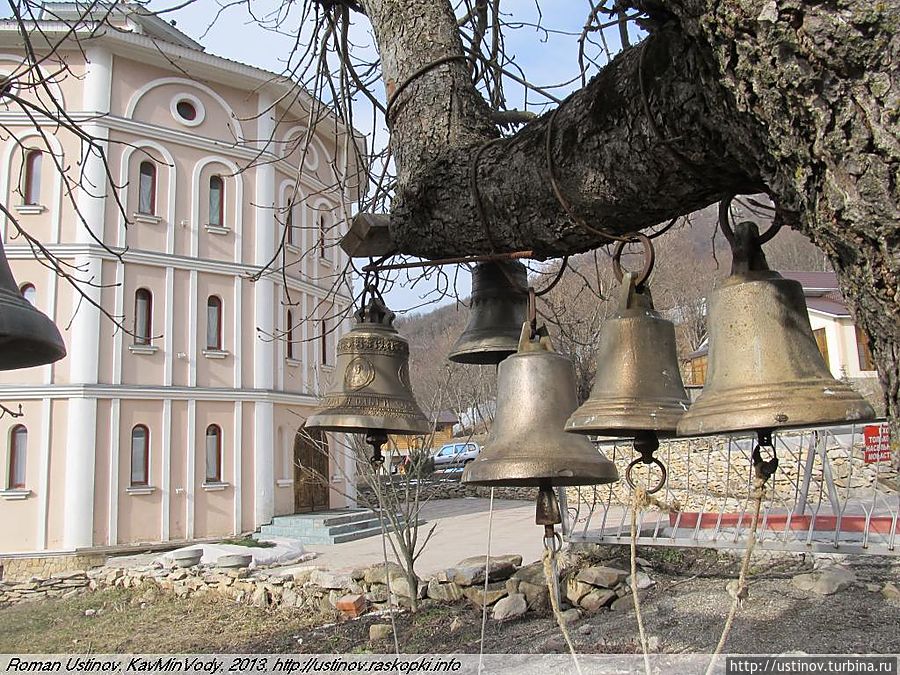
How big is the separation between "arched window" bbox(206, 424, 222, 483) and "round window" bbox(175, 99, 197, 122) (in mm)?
7361

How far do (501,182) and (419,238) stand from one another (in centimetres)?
44

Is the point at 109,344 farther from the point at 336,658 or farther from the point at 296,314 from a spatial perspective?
the point at 336,658

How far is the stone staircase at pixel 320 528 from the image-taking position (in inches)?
656

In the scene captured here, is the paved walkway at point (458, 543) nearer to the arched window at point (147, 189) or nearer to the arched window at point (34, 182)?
the arched window at point (147, 189)

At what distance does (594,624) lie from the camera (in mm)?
7238

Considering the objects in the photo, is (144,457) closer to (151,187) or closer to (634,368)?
(151,187)

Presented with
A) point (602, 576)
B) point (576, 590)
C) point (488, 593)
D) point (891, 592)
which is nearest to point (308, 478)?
point (488, 593)

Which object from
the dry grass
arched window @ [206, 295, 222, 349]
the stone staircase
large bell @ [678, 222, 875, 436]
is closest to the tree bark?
large bell @ [678, 222, 875, 436]

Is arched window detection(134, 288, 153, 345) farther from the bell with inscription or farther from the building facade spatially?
the bell with inscription

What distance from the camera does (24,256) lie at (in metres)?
15.6

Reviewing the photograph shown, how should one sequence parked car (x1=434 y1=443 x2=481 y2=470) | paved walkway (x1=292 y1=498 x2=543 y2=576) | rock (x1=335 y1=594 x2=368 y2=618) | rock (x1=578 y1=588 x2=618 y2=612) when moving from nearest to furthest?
rock (x1=578 y1=588 x2=618 y2=612) → rock (x1=335 y1=594 x2=368 y2=618) → paved walkway (x1=292 y1=498 x2=543 y2=576) → parked car (x1=434 y1=443 x2=481 y2=470)

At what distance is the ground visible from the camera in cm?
593

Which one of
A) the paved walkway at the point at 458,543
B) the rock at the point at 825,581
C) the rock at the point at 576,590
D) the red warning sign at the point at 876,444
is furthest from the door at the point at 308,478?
the rock at the point at 825,581

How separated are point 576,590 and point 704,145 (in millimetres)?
7274
